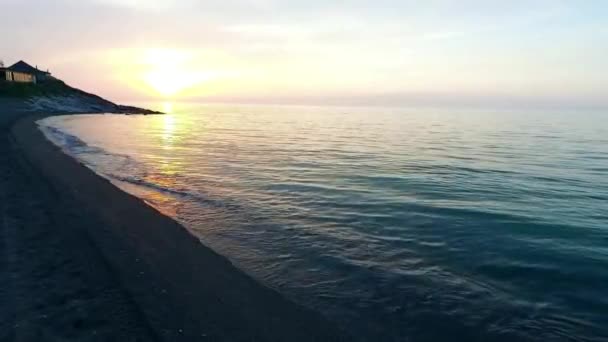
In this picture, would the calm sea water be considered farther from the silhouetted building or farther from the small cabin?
the silhouetted building

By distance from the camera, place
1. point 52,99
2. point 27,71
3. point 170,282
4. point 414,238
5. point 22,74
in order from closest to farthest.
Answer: point 170,282 → point 414,238 → point 52,99 → point 22,74 → point 27,71

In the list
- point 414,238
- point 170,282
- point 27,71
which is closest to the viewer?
point 170,282

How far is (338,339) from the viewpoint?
7.31m

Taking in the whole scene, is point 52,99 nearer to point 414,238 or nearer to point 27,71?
point 27,71

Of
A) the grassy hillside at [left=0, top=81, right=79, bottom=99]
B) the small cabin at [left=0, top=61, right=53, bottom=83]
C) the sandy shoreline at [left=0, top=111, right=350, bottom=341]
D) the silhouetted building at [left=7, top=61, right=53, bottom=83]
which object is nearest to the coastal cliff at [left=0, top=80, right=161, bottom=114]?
the grassy hillside at [left=0, top=81, right=79, bottom=99]

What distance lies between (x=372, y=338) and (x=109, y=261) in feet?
19.6

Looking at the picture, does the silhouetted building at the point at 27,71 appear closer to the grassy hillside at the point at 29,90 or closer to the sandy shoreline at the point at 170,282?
the grassy hillside at the point at 29,90

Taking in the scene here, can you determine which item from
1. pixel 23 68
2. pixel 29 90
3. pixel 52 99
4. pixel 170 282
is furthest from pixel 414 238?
pixel 23 68

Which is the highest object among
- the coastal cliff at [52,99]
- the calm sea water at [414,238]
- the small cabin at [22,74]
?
the small cabin at [22,74]

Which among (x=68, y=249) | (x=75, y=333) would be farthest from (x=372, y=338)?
(x=68, y=249)

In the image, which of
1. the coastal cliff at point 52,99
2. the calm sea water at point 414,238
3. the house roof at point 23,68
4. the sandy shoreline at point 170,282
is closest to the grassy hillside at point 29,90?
the coastal cliff at point 52,99

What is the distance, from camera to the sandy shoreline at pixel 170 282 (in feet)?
23.7

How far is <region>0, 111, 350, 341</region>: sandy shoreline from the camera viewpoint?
7222 mm

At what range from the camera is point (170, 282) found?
8.99 m
